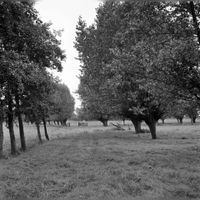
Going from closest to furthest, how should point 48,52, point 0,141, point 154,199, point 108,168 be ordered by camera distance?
point 154,199 < point 108,168 < point 0,141 < point 48,52

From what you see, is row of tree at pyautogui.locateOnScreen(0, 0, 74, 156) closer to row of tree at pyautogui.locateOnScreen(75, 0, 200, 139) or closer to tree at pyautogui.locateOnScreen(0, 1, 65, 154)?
tree at pyautogui.locateOnScreen(0, 1, 65, 154)

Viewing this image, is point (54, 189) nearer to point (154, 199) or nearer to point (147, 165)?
point (154, 199)

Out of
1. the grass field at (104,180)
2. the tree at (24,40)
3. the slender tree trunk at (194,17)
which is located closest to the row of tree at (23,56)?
the tree at (24,40)

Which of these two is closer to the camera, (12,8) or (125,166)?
(125,166)

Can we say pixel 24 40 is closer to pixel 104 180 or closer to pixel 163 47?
pixel 163 47

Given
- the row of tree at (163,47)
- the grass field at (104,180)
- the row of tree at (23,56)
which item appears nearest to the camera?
the grass field at (104,180)

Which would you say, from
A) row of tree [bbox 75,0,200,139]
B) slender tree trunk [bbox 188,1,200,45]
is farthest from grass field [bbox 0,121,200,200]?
slender tree trunk [bbox 188,1,200,45]

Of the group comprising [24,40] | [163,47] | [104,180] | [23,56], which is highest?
[24,40]

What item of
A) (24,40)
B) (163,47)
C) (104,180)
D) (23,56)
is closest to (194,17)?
(163,47)

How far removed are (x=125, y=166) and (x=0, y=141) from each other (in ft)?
31.1

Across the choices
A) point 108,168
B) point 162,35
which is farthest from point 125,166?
point 162,35

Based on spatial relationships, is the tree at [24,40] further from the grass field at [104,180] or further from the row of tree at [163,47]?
the row of tree at [163,47]

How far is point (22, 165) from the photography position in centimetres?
1441

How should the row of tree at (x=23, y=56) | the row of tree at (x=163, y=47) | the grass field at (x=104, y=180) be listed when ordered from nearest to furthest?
the grass field at (x=104, y=180), the row of tree at (x=163, y=47), the row of tree at (x=23, y=56)
